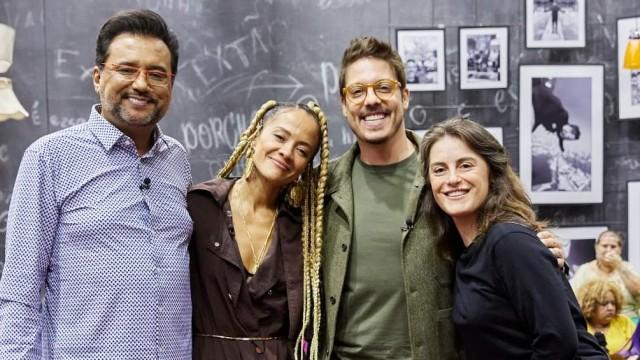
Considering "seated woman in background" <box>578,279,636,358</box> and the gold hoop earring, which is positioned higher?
the gold hoop earring

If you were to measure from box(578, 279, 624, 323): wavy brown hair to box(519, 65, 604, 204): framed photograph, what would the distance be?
2.47ft

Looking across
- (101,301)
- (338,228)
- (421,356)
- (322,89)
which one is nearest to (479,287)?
(421,356)

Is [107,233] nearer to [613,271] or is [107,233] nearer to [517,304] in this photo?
[517,304]

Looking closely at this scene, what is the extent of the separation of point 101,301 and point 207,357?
440 millimetres

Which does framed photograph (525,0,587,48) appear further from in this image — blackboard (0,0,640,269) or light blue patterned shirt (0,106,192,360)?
light blue patterned shirt (0,106,192,360)

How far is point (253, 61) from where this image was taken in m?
4.77

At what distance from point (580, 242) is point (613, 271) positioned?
0.99 ft

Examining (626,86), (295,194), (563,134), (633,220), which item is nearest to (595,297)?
(633,220)

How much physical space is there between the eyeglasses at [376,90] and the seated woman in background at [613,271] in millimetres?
2988

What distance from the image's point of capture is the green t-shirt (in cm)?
223

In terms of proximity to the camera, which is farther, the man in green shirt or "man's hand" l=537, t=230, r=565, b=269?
the man in green shirt

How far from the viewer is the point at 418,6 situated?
4.84m

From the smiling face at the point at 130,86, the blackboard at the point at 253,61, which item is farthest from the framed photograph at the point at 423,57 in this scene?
the smiling face at the point at 130,86

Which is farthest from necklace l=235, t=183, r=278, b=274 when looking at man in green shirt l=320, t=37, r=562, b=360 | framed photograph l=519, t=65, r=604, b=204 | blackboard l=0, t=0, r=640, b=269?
framed photograph l=519, t=65, r=604, b=204
